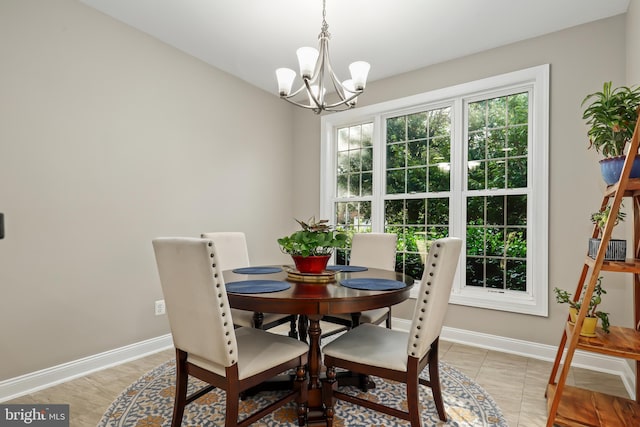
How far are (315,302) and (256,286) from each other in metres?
0.40

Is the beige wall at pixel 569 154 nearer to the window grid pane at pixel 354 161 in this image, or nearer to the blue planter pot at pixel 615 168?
the blue planter pot at pixel 615 168

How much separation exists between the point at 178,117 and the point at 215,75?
67 cm

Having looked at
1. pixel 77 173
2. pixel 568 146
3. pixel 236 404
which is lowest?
pixel 236 404

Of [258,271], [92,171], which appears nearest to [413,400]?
[258,271]

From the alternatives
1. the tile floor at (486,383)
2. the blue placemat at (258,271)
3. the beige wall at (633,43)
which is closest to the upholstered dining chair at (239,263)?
the blue placemat at (258,271)

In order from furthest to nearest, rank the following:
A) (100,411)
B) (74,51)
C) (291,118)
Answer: (291,118) < (74,51) < (100,411)

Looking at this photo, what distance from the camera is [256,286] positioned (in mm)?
1891

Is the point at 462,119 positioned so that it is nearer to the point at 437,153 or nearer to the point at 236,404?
the point at 437,153

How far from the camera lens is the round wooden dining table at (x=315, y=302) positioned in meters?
1.65

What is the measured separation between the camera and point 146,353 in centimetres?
294

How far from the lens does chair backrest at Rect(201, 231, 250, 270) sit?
2.89 m

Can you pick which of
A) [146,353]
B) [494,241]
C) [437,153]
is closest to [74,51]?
[146,353]

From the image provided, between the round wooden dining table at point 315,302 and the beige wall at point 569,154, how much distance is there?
156 cm

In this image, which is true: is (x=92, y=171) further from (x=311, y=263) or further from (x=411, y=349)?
(x=411, y=349)
